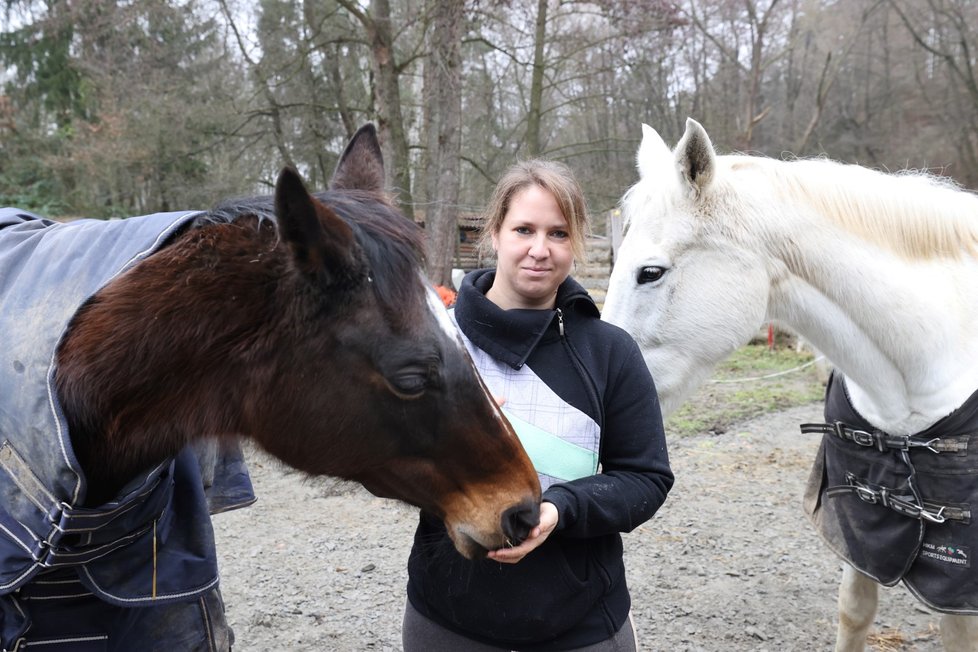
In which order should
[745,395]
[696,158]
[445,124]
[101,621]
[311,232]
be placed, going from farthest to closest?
[445,124]
[745,395]
[696,158]
[101,621]
[311,232]

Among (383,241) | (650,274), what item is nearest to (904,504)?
(650,274)

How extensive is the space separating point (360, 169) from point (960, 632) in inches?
99.2

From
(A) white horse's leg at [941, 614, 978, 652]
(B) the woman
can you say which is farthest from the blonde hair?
(A) white horse's leg at [941, 614, 978, 652]

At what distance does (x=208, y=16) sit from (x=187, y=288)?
12.0 metres

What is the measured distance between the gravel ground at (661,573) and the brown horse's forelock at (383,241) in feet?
5.91

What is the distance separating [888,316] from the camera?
2.17m

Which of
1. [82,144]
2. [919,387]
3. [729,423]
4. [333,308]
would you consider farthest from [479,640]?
[82,144]

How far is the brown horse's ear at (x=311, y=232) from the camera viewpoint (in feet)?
3.82

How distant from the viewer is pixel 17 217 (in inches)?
61.8

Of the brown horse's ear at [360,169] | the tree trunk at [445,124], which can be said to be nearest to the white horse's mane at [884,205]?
the brown horse's ear at [360,169]

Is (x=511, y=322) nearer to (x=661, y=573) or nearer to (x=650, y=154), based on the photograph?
(x=650, y=154)

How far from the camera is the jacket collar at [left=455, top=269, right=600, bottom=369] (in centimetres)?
172

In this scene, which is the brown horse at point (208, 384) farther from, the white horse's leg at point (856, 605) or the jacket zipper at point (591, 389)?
the white horse's leg at point (856, 605)

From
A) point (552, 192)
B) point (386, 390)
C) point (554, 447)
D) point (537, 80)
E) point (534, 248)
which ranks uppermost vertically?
point (537, 80)
